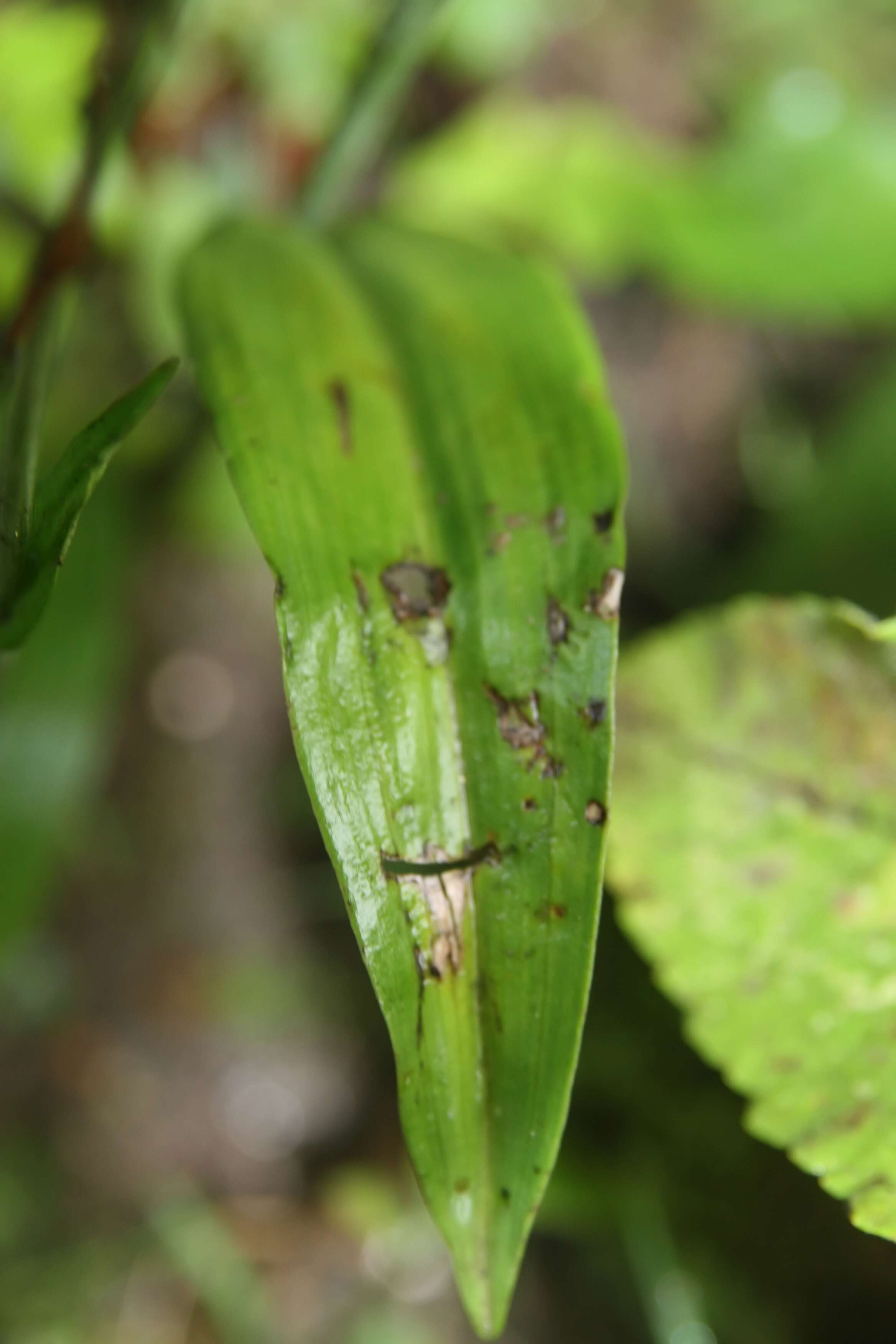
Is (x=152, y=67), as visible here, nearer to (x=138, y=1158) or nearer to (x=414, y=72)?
(x=414, y=72)

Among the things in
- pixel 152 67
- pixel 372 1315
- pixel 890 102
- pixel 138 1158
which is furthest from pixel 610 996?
pixel 890 102

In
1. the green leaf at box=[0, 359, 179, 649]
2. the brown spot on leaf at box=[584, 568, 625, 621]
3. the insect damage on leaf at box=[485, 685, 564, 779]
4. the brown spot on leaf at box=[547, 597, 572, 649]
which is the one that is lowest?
the insect damage on leaf at box=[485, 685, 564, 779]

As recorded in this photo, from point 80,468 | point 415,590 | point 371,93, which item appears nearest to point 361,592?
point 415,590

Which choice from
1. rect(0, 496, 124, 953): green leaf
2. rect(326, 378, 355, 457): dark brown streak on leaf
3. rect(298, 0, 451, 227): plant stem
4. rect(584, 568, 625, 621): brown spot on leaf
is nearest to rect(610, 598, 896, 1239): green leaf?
rect(584, 568, 625, 621): brown spot on leaf

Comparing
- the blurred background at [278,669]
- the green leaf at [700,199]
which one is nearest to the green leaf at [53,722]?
the blurred background at [278,669]

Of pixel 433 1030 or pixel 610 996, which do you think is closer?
pixel 433 1030

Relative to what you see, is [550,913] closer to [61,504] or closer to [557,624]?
[557,624]

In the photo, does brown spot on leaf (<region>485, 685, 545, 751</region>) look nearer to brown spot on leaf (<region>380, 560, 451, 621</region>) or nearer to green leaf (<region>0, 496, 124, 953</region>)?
brown spot on leaf (<region>380, 560, 451, 621</region>)
